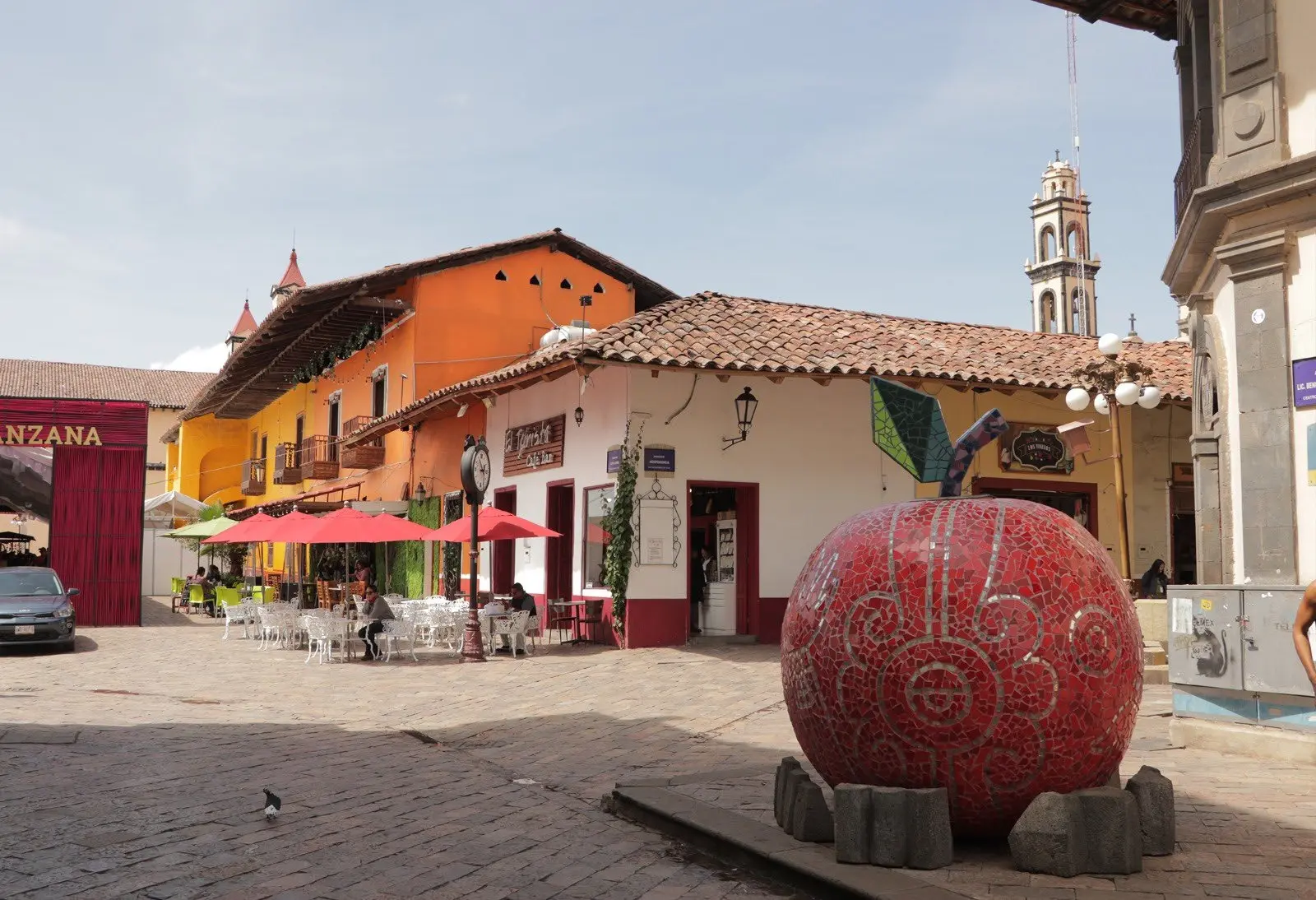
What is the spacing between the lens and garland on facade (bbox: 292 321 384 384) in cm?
2716

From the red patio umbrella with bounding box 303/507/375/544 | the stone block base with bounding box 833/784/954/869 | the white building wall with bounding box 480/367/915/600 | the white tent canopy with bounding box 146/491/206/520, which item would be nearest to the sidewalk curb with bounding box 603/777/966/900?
the stone block base with bounding box 833/784/954/869

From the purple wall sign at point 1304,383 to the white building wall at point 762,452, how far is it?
28.5 feet

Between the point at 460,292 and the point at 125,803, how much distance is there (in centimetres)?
1907

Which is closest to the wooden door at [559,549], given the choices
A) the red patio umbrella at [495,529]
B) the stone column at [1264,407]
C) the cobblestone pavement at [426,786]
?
the red patio umbrella at [495,529]

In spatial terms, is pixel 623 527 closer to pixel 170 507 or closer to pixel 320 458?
pixel 320 458

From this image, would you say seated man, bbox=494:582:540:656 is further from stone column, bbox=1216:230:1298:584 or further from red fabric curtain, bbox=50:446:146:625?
stone column, bbox=1216:230:1298:584

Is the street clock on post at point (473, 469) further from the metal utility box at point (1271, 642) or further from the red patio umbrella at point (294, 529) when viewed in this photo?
the metal utility box at point (1271, 642)

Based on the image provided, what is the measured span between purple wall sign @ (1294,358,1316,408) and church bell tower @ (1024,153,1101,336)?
6780 cm

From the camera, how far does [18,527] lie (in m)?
58.3

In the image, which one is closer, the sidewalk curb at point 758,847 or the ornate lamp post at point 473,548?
the sidewalk curb at point 758,847

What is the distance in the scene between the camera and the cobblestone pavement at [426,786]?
16.9 feet

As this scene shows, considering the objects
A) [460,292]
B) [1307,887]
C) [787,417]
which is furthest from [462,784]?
[460,292]

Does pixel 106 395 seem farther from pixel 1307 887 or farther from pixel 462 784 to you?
pixel 1307 887

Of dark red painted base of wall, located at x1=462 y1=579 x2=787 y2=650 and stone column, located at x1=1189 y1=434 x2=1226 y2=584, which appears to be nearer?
stone column, located at x1=1189 y1=434 x2=1226 y2=584
